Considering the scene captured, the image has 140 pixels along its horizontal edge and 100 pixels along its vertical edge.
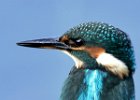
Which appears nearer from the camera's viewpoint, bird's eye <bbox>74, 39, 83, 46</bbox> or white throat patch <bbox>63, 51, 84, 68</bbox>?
bird's eye <bbox>74, 39, 83, 46</bbox>

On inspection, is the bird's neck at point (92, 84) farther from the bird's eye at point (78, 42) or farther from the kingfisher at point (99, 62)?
the bird's eye at point (78, 42)

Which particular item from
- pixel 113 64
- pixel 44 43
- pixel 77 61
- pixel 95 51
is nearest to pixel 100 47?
pixel 95 51

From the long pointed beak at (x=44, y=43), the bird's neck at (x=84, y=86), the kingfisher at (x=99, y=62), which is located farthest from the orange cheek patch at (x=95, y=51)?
the long pointed beak at (x=44, y=43)

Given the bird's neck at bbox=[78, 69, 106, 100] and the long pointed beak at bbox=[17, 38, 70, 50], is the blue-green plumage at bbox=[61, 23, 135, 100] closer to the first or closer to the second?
the bird's neck at bbox=[78, 69, 106, 100]

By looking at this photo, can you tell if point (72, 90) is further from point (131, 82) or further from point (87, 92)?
point (131, 82)

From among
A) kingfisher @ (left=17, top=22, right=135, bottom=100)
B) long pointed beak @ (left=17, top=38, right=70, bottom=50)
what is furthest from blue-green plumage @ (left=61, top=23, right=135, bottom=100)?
long pointed beak @ (left=17, top=38, right=70, bottom=50)

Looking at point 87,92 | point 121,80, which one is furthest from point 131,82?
point 87,92

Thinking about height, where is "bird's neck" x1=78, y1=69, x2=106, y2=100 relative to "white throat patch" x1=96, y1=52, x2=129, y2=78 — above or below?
below

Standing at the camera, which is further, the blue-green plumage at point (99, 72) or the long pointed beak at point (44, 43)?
the long pointed beak at point (44, 43)
